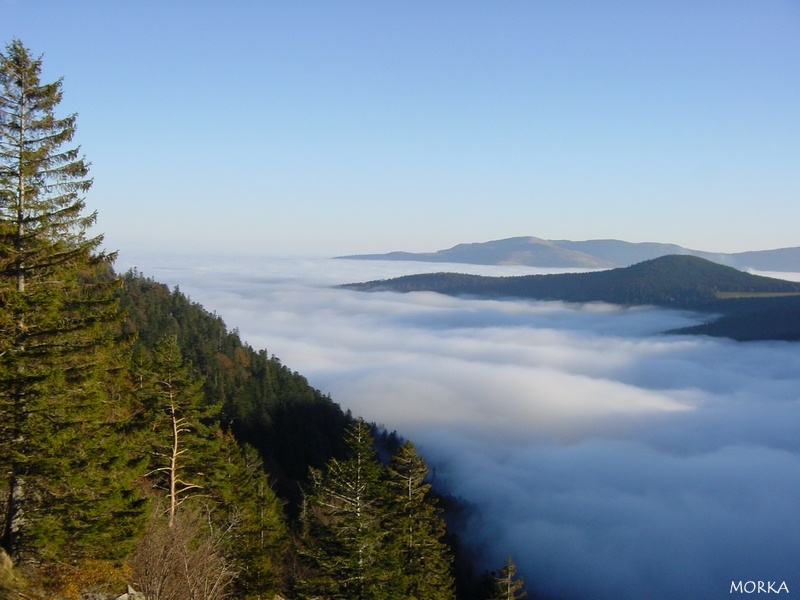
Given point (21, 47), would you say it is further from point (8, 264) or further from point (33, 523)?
point (33, 523)

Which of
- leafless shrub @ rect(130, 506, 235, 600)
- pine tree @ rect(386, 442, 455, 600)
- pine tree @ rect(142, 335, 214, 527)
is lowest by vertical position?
A: pine tree @ rect(386, 442, 455, 600)

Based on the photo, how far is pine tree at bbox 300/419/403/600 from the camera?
69.3 ft

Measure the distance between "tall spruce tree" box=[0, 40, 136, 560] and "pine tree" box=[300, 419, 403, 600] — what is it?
8.88 metres

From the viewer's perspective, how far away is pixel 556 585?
3300 inches

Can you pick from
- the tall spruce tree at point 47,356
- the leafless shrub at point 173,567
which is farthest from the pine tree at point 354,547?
the tall spruce tree at point 47,356

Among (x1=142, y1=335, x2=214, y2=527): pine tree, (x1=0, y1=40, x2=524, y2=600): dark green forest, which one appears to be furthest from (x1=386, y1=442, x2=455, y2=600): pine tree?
(x1=142, y1=335, x2=214, y2=527): pine tree

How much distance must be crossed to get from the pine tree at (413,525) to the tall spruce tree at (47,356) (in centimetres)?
1363

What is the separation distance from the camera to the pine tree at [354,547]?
69.3 feet

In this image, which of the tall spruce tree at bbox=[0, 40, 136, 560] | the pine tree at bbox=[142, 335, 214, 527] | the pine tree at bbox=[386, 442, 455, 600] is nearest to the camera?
the tall spruce tree at bbox=[0, 40, 136, 560]

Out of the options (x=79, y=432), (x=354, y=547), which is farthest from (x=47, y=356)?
(x=354, y=547)

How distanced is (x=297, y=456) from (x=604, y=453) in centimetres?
8071

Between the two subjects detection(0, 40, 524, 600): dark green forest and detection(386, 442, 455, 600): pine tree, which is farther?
detection(386, 442, 455, 600): pine tree

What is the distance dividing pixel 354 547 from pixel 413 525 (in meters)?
5.48

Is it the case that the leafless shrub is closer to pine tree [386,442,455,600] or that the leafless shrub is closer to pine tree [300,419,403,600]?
pine tree [300,419,403,600]
